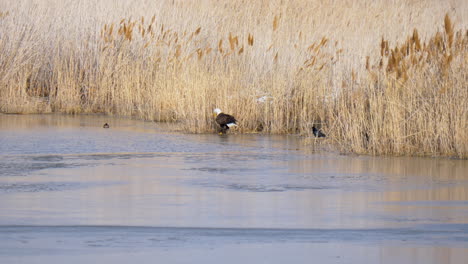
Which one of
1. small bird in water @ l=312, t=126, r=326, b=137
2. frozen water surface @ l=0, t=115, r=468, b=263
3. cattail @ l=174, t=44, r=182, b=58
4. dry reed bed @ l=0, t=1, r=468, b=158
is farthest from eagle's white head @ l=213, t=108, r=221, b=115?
cattail @ l=174, t=44, r=182, b=58

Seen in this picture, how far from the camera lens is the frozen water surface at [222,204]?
16.5ft

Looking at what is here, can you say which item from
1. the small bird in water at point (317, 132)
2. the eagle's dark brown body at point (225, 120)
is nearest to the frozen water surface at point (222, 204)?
the small bird in water at point (317, 132)

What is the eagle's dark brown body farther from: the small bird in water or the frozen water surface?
the small bird in water

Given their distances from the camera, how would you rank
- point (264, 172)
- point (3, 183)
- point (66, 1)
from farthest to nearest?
point (66, 1) < point (264, 172) < point (3, 183)

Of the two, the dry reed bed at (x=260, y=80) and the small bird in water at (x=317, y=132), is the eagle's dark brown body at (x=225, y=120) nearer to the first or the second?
the dry reed bed at (x=260, y=80)

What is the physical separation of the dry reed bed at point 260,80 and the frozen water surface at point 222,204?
0.52 meters

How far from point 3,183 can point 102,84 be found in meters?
8.67

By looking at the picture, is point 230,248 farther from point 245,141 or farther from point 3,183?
Result: point 245,141

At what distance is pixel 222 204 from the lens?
21.7 feet

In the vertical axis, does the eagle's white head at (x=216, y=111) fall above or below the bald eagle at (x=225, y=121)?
above

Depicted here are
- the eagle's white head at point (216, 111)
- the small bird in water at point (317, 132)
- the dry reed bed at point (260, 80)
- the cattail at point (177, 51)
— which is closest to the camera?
the dry reed bed at point (260, 80)

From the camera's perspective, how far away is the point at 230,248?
5.07 metres

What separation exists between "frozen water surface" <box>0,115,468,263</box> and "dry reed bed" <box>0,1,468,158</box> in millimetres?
516

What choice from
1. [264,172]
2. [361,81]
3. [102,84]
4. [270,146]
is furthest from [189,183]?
[102,84]
